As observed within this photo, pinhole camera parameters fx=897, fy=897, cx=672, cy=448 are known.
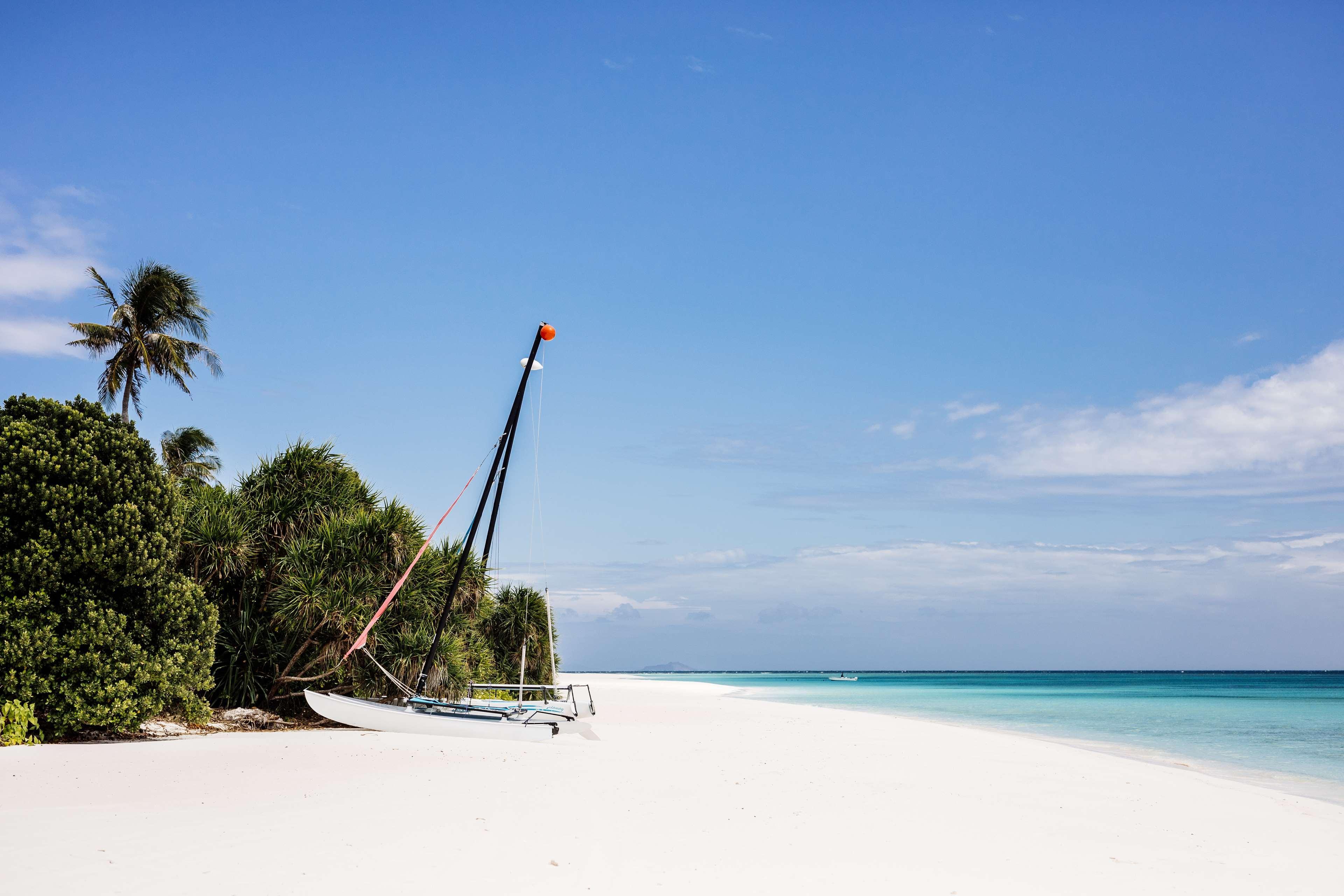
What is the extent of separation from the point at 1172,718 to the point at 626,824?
108 ft

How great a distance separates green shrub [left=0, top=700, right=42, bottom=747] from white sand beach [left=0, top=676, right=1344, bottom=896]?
0.60 metres

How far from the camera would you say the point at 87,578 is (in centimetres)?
1386

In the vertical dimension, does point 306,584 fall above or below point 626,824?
above

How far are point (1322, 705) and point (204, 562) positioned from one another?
5256 centimetres

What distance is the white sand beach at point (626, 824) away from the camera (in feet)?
21.2

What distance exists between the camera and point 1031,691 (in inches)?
2665

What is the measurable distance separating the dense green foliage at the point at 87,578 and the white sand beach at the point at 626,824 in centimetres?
87

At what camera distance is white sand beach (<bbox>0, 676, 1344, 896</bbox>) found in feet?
21.2

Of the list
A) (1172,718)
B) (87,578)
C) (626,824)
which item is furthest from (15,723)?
(1172,718)

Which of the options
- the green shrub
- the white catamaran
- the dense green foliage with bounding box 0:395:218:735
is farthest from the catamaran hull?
the green shrub

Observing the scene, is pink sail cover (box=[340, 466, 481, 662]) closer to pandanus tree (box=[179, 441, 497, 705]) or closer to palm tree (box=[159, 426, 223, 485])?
pandanus tree (box=[179, 441, 497, 705])

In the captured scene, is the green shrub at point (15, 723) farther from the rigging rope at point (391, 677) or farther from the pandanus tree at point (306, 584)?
the rigging rope at point (391, 677)

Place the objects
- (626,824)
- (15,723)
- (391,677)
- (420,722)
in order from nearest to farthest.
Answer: (626,824) < (15,723) < (391,677) < (420,722)

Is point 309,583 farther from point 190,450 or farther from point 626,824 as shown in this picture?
point 190,450
